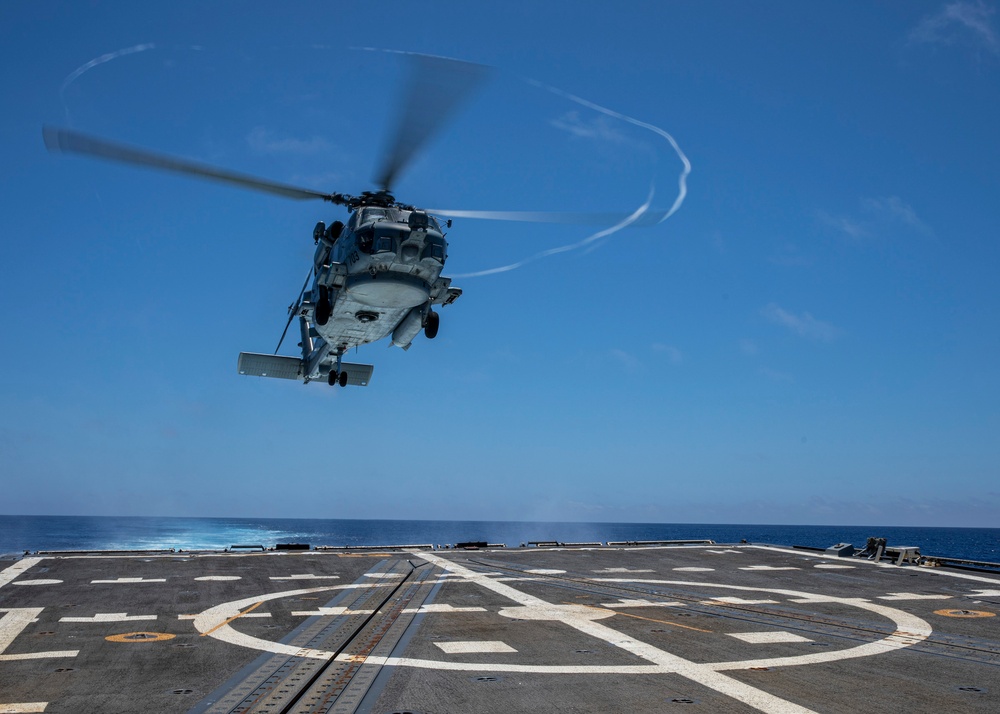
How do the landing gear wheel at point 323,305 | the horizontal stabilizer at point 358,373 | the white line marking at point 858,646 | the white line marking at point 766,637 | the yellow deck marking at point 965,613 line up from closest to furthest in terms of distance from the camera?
the white line marking at point 858,646
the white line marking at point 766,637
the yellow deck marking at point 965,613
the landing gear wheel at point 323,305
the horizontal stabilizer at point 358,373

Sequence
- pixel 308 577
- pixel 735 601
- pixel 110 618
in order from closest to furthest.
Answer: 1. pixel 110 618
2. pixel 735 601
3. pixel 308 577

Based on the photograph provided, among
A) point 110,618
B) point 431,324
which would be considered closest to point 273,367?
point 431,324

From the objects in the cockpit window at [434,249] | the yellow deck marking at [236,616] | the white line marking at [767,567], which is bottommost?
the yellow deck marking at [236,616]

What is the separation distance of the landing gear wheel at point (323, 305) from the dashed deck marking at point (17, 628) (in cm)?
1252

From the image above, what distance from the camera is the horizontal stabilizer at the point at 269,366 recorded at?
33.8 m

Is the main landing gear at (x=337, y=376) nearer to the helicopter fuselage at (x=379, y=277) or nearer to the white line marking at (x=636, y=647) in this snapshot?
the helicopter fuselage at (x=379, y=277)

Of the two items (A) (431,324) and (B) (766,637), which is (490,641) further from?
(A) (431,324)

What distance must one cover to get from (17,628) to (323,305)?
46.0ft

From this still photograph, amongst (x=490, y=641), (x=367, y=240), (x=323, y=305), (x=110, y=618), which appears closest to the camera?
(x=490, y=641)

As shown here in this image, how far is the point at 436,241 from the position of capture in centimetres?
2386

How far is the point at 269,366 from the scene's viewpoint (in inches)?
1342

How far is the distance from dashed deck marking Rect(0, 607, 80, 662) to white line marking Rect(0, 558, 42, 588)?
5163 mm

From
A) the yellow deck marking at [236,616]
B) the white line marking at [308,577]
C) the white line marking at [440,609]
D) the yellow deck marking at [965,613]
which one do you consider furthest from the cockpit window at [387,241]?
the yellow deck marking at [965,613]

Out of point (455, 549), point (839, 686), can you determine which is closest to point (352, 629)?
point (839, 686)
